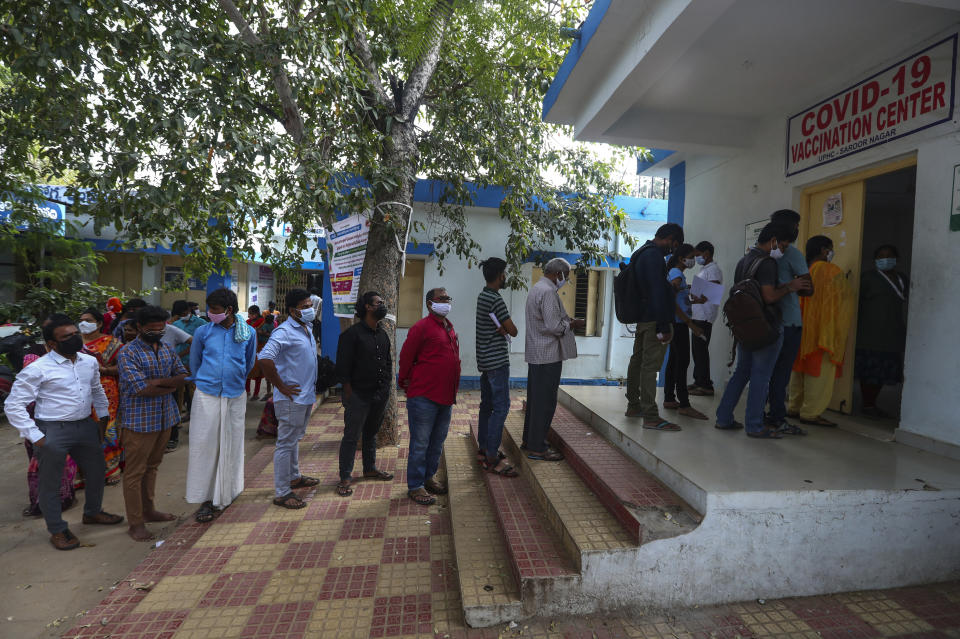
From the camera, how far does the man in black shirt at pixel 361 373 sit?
421 centimetres

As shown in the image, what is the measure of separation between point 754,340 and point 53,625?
4843 millimetres

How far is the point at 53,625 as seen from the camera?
2791 millimetres

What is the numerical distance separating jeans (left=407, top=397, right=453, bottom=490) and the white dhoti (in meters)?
1.48

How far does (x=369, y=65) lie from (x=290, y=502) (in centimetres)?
468

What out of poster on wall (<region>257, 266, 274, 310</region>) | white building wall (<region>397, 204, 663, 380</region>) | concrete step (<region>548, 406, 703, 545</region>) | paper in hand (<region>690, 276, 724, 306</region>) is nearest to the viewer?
concrete step (<region>548, 406, 703, 545</region>)

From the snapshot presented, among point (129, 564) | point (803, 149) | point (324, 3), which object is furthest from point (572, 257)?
point (129, 564)

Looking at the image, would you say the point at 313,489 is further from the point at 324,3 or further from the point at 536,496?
the point at 324,3

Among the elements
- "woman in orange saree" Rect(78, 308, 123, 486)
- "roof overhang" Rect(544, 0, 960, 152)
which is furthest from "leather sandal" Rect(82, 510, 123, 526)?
"roof overhang" Rect(544, 0, 960, 152)

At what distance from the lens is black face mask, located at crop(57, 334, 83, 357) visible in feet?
11.6

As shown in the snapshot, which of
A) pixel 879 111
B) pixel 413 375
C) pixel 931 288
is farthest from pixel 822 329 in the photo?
pixel 413 375

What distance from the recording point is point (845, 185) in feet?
15.0

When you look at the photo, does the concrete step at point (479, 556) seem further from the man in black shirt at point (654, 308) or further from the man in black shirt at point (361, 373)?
the man in black shirt at point (654, 308)

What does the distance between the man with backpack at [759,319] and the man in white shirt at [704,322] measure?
129cm

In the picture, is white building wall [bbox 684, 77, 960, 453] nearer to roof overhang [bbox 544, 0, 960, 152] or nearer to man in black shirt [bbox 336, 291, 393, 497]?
roof overhang [bbox 544, 0, 960, 152]
